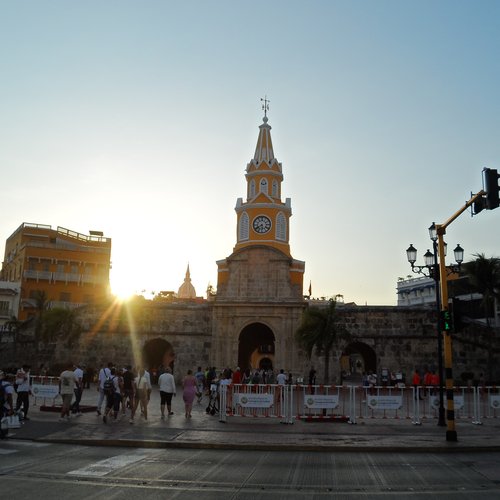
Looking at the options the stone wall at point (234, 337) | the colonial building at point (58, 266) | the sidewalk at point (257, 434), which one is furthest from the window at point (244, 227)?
the sidewalk at point (257, 434)

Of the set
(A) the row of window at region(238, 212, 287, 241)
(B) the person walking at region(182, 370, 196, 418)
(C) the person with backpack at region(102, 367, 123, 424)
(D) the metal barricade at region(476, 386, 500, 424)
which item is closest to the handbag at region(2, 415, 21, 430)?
(C) the person with backpack at region(102, 367, 123, 424)

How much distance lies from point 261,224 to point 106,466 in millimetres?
37825

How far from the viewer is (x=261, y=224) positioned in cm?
4709

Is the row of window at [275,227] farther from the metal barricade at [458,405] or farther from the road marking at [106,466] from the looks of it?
the road marking at [106,466]

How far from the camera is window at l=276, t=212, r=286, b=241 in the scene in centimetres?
4708

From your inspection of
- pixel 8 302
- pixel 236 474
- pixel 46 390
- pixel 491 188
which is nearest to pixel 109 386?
pixel 46 390

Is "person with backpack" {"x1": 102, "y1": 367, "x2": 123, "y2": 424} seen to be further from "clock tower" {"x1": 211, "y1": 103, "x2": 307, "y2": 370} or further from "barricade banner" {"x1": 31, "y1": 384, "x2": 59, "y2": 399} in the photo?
"clock tower" {"x1": 211, "y1": 103, "x2": 307, "y2": 370}

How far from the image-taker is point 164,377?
17203 millimetres

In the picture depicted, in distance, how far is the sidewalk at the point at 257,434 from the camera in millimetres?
12414

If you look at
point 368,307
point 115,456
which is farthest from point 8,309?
point 115,456

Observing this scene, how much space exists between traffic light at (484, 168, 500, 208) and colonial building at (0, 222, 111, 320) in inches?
1838

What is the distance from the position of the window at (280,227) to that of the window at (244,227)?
2.55m

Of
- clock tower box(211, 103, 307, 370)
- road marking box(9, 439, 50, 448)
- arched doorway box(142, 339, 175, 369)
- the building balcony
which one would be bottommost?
road marking box(9, 439, 50, 448)

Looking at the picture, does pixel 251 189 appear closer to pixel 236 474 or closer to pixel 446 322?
pixel 446 322
